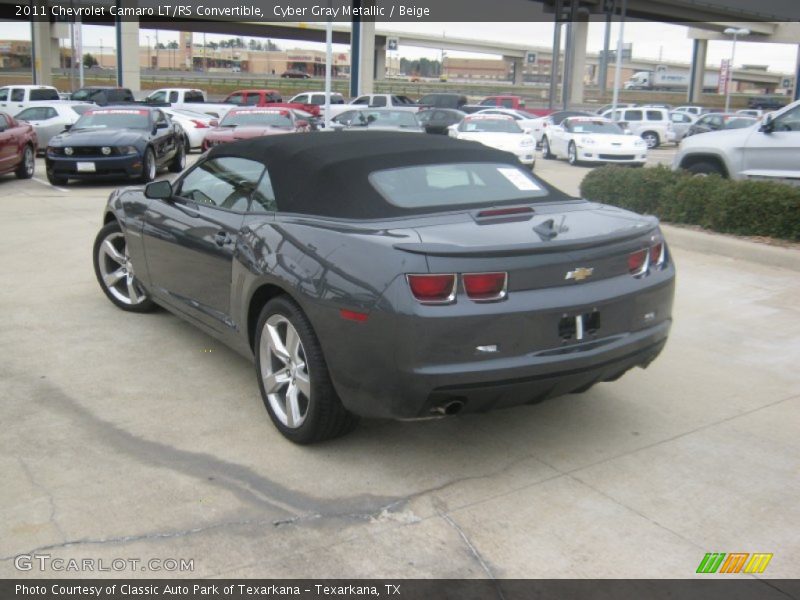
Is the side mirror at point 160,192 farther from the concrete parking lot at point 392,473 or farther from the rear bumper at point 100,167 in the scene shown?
the rear bumper at point 100,167

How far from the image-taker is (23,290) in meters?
7.50

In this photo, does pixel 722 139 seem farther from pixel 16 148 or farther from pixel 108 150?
pixel 16 148

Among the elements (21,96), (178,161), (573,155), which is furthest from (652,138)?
(21,96)

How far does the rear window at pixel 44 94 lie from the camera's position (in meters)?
28.4

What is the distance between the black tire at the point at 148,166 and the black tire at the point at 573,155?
11968 millimetres

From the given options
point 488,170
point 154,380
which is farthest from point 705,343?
point 154,380

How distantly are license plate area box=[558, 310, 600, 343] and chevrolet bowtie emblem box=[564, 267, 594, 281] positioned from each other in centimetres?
17

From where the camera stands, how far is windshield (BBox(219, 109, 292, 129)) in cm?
1917

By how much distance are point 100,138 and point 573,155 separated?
1300 centimetres

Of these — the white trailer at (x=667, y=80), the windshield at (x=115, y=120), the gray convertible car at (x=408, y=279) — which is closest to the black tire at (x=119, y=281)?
the gray convertible car at (x=408, y=279)

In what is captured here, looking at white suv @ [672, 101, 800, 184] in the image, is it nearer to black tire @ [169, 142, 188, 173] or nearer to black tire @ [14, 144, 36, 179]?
black tire @ [169, 142, 188, 173]

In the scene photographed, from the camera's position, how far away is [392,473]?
4.08 m

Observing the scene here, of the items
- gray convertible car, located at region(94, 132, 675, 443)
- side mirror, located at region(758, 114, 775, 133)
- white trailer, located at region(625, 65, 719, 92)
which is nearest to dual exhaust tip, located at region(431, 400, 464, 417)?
gray convertible car, located at region(94, 132, 675, 443)
